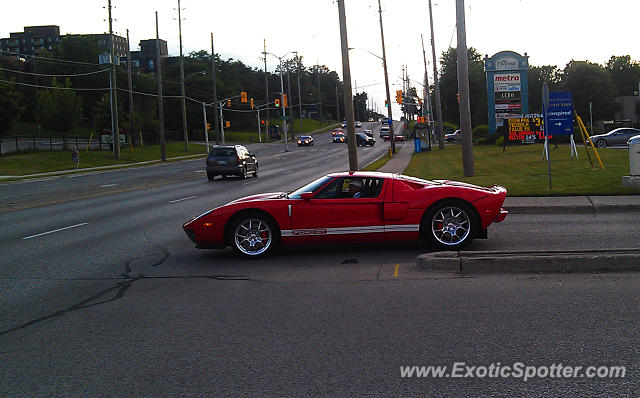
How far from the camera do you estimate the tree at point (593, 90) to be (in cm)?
9094

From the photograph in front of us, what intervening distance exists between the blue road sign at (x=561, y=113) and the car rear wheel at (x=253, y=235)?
21143mm

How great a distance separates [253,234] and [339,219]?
138 cm

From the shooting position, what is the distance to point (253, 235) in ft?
33.5

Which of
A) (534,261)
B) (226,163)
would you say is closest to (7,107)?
(226,163)

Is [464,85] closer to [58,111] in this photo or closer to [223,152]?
[223,152]

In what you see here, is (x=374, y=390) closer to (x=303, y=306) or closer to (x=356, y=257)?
(x=303, y=306)

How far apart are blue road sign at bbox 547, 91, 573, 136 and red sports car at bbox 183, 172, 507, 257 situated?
64.2 feet

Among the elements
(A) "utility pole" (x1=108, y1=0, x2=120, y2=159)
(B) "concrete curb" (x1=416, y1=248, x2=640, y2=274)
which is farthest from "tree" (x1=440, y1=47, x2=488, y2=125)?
(B) "concrete curb" (x1=416, y1=248, x2=640, y2=274)

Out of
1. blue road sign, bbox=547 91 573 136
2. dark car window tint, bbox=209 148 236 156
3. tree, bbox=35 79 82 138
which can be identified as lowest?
dark car window tint, bbox=209 148 236 156

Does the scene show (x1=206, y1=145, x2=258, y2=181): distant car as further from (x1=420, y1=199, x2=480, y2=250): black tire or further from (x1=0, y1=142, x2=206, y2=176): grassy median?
(x1=420, y1=199, x2=480, y2=250): black tire

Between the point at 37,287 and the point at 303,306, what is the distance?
3.99 metres

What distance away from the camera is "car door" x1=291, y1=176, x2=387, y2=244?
10031mm

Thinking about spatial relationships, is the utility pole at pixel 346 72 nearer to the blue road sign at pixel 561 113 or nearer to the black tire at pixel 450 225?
the blue road sign at pixel 561 113

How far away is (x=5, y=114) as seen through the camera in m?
59.7
